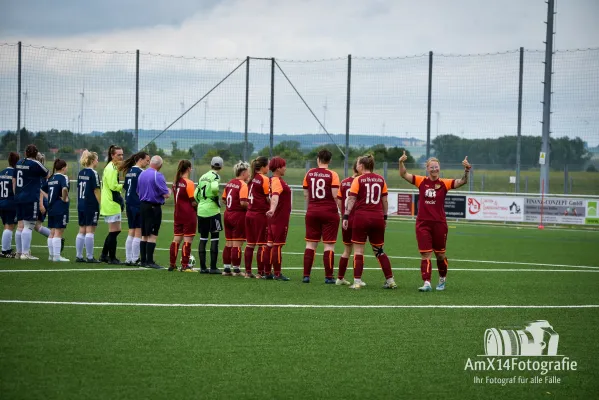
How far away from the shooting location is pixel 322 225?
13352 mm

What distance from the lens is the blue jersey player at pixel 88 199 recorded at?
15.2 m

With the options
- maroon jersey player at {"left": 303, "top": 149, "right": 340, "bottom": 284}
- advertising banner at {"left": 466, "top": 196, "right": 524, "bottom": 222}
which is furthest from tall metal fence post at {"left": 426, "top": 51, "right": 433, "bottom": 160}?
maroon jersey player at {"left": 303, "top": 149, "right": 340, "bottom": 284}

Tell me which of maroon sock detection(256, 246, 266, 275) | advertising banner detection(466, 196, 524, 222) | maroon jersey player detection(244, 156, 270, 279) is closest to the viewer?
maroon jersey player detection(244, 156, 270, 279)

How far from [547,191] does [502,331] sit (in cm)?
2378

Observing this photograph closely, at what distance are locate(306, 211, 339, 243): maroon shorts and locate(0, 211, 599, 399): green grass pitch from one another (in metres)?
0.76

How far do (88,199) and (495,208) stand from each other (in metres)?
19.1

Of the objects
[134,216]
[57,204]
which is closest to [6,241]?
[57,204]

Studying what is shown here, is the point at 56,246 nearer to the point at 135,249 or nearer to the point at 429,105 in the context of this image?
the point at 135,249

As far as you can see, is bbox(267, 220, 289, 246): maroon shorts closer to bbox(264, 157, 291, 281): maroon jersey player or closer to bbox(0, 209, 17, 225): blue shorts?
bbox(264, 157, 291, 281): maroon jersey player

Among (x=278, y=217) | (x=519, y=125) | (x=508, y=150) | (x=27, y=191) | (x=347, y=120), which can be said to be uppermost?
(x=347, y=120)

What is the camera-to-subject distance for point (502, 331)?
9.16 m

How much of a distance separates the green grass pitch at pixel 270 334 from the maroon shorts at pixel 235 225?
2.88 feet

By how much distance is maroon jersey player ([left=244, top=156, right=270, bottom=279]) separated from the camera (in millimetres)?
13805

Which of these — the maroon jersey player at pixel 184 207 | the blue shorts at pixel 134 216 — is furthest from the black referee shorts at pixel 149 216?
the maroon jersey player at pixel 184 207
